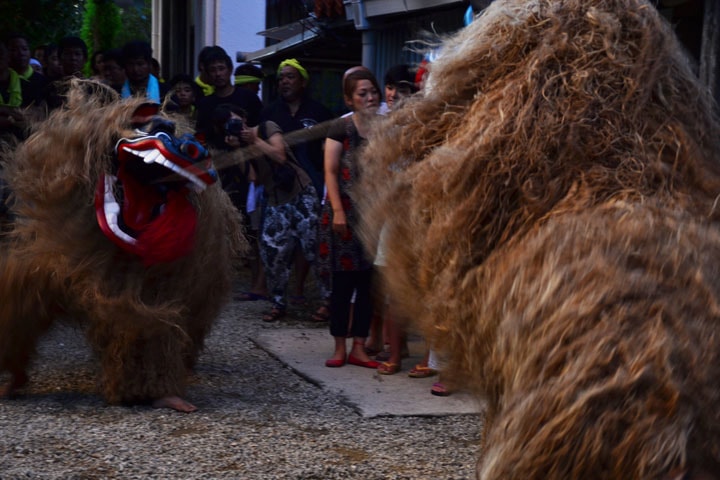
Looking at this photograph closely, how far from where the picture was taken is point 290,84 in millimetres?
8016

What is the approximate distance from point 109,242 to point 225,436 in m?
1.12

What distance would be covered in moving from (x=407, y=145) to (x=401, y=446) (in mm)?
2077

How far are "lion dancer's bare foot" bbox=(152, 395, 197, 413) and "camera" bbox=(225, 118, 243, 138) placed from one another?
9.95ft

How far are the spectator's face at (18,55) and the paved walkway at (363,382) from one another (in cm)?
376

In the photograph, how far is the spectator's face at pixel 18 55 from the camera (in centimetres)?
941

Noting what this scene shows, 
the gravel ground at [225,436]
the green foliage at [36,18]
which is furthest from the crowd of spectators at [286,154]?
the green foliage at [36,18]

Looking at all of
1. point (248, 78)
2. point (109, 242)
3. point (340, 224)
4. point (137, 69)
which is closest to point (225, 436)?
point (109, 242)

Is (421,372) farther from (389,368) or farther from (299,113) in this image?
(299,113)

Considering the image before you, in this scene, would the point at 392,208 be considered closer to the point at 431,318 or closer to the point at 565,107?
the point at 431,318

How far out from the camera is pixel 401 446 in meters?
4.88

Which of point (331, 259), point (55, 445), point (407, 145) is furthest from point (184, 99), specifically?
point (407, 145)

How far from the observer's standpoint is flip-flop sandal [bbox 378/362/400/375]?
6.42 meters

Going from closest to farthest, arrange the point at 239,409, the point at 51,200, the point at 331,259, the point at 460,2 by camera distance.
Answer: the point at 51,200
the point at 239,409
the point at 331,259
the point at 460,2

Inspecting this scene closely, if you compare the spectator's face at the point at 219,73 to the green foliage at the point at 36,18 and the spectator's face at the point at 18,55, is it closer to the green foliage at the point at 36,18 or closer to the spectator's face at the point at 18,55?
the spectator's face at the point at 18,55
